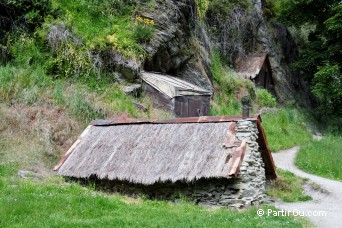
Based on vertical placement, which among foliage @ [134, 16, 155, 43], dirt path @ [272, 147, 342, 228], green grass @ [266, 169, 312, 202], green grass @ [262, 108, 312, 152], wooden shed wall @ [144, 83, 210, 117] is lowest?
green grass @ [262, 108, 312, 152]

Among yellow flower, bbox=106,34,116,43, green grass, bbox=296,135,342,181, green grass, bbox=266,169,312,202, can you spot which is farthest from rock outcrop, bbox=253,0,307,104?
green grass, bbox=266,169,312,202

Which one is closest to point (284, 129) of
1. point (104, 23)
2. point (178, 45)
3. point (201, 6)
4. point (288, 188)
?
point (178, 45)

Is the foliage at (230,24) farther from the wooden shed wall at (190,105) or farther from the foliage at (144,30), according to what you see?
the wooden shed wall at (190,105)

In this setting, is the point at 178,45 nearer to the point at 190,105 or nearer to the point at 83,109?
the point at 190,105

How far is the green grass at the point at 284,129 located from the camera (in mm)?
22922

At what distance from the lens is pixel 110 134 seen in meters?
14.0

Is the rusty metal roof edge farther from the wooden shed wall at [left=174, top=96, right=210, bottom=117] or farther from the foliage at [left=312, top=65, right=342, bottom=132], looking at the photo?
the foliage at [left=312, top=65, right=342, bottom=132]

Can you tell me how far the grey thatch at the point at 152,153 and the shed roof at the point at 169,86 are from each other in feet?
20.1

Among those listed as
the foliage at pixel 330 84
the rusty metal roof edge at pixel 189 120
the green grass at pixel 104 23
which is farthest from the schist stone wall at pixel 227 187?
the foliage at pixel 330 84

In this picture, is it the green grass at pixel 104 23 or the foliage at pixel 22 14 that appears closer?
the foliage at pixel 22 14

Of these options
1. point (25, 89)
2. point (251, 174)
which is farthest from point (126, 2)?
point (251, 174)

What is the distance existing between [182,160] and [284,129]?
581 inches

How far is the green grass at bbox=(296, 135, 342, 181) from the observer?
1622 cm

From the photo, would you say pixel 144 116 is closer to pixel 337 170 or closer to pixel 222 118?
pixel 222 118
